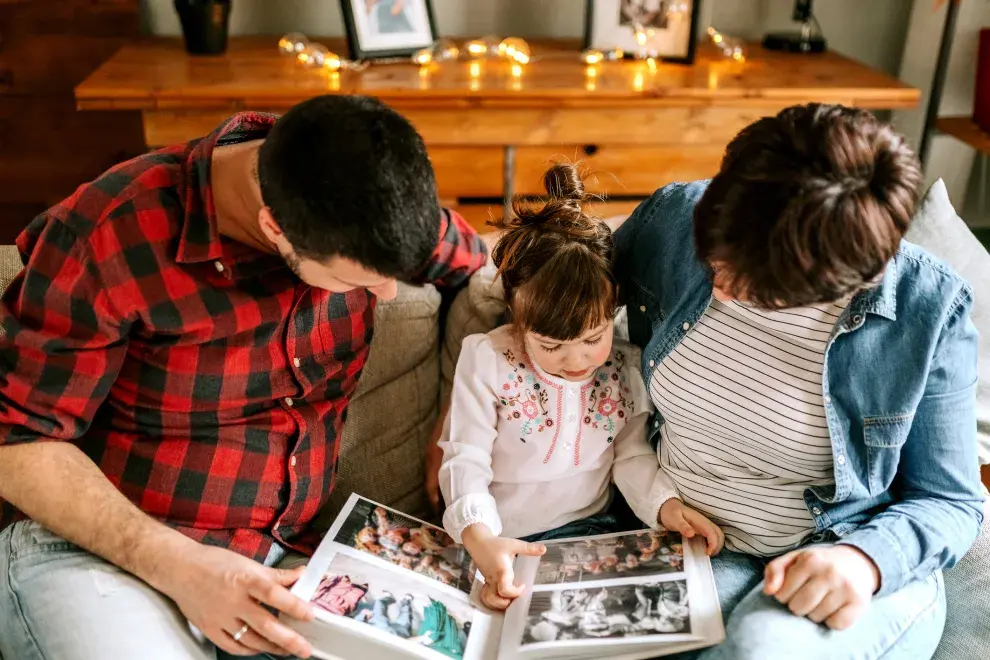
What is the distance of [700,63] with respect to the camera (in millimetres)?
2275

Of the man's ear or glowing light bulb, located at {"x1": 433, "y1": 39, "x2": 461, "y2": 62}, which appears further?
glowing light bulb, located at {"x1": 433, "y1": 39, "x2": 461, "y2": 62}

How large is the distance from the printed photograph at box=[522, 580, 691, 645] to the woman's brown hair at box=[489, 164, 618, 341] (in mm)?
353

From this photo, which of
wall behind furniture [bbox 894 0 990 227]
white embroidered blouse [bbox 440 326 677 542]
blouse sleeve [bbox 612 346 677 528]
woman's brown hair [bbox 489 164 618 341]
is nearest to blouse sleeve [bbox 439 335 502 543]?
white embroidered blouse [bbox 440 326 677 542]

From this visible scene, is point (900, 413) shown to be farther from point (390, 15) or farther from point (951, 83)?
point (951, 83)

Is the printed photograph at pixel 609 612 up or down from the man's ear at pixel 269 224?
down

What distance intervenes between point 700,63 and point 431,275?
1.20m

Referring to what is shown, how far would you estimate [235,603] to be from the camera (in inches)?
43.4

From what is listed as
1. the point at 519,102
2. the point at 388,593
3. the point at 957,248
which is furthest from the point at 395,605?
the point at 519,102

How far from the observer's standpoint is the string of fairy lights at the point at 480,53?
2162 millimetres

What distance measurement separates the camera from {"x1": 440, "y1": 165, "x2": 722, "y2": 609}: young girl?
121 cm

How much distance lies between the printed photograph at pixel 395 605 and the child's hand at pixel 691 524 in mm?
322

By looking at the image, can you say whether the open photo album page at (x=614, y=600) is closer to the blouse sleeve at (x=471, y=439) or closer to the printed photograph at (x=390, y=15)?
the blouse sleeve at (x=471, y=439)

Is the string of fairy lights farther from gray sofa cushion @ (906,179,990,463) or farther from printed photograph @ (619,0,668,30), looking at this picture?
gray sofa cushion @ (906,179,990,463)

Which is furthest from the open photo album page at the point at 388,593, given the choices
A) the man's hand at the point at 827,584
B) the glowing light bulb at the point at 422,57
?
the glowing light bulb at the point at 422,57
